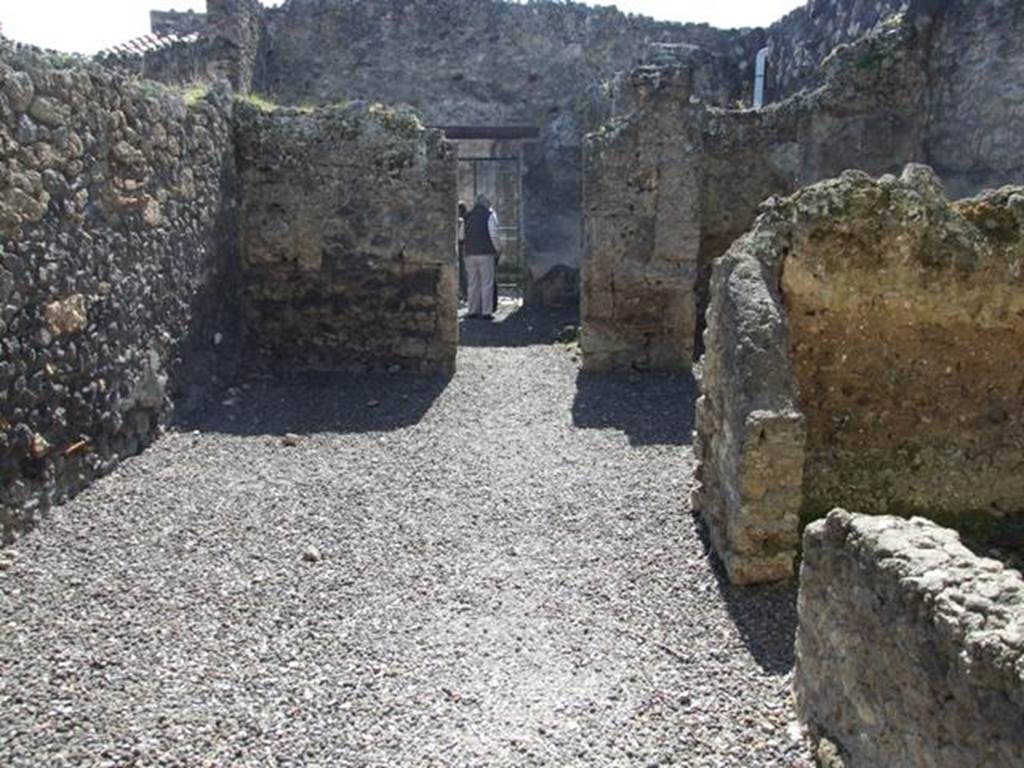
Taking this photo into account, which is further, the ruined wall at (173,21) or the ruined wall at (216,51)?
the ruined wall at (173,21)

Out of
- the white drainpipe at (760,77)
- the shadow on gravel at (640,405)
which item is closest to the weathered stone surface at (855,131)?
the shadow on gravel at (640,405)

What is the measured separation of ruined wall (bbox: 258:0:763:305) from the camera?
16.1 metres

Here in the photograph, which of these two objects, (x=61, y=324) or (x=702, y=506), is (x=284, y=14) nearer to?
(x=61, y=324)

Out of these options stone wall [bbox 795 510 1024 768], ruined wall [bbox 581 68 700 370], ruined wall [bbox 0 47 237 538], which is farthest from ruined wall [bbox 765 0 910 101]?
stone wall [bbox 795 510 1024 768]

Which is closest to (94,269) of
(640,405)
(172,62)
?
(640,405)

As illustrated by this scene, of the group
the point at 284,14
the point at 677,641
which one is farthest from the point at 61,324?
the point at 284,14

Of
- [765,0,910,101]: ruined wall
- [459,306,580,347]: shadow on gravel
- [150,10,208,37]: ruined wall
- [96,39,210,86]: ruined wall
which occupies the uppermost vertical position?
[150,10,208,37]: ruined wall

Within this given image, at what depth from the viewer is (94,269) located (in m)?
6.29

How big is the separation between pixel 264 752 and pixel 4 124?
3823 millimetres

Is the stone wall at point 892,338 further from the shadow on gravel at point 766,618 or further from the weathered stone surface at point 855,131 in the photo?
the weathered stone surface at point 855,131

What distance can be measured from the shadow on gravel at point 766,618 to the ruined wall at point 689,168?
193 inches

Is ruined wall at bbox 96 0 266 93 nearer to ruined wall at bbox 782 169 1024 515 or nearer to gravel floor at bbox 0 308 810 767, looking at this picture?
gravel floor at bbox 0 308 810 767

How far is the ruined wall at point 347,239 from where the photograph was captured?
931 cm

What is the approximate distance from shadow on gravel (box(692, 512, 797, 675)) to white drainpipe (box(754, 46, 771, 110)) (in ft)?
41.2
